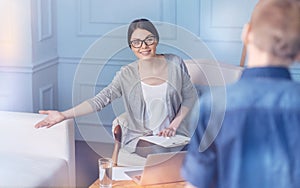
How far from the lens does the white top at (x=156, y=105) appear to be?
248cm

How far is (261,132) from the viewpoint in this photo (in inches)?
39.4

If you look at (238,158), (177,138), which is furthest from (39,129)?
(238,158)

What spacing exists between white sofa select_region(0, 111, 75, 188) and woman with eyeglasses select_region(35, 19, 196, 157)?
196mm

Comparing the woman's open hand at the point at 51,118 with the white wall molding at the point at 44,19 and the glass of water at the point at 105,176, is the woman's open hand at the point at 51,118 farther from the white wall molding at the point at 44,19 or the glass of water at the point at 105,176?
the white wall molding at the point at 44,19

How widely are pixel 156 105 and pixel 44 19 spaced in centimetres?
149

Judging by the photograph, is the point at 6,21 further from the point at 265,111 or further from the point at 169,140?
the point at 265,111

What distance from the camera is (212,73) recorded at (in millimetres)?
2820

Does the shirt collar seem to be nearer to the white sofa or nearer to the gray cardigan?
the gray cardigan

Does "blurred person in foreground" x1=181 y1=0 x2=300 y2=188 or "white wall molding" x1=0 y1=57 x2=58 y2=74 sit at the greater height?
"blurred person in foreground" x1=181 y1=0 x2=300 y2=188

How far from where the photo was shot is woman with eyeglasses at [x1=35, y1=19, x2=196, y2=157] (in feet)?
8.06

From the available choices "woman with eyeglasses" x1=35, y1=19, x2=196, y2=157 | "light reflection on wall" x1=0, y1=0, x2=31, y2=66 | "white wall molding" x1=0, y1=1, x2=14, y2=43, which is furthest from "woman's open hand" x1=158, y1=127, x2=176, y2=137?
"white wall molding" x1=0, y1=1, x2=14, y2=43

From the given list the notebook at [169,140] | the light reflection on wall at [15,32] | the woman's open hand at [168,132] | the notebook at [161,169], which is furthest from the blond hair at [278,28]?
the light reflection on wall at [15,32]

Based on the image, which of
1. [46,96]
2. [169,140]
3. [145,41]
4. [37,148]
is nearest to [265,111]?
[169,140]

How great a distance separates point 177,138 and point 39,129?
74cm
